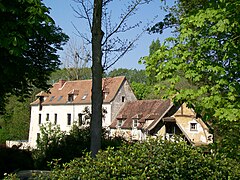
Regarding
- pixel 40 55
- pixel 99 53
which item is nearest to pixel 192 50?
pixel 99 53

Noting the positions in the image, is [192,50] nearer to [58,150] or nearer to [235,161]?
[235,161]

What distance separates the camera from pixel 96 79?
27.7 ft

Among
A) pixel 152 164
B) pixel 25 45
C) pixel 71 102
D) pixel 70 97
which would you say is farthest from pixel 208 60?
pixel 70 97

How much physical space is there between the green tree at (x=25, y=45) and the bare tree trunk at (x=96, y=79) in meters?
1.40

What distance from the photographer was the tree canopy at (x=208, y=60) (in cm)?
546

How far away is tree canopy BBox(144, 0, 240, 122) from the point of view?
215 inches

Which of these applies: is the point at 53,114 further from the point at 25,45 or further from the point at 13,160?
the point at 25,45

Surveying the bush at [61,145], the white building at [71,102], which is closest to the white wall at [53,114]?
the white building at [71,102]

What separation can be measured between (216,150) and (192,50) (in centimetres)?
192

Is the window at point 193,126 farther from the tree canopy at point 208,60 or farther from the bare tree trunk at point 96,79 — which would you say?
the tree canopy at point 208,60

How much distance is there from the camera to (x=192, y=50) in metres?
6.25

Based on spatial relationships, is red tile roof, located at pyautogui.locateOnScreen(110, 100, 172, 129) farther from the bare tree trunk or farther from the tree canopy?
the tree canopy

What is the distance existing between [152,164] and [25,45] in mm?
5322

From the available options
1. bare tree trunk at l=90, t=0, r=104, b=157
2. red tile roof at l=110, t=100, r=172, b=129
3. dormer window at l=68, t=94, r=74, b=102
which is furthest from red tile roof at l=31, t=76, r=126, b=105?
bare tree trunk at l=90, t=0, r=104, b=157
